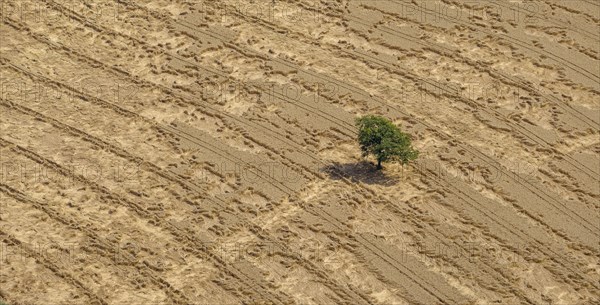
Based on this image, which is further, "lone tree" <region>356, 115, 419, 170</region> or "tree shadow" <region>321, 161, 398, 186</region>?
"tree shadow" <region>321, 161, 398, 186</region>

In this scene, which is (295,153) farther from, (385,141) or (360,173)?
(385,141)

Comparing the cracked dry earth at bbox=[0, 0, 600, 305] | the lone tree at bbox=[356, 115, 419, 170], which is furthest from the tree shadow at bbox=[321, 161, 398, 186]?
the lone tree at bbox=[356, 115, 419, 170]

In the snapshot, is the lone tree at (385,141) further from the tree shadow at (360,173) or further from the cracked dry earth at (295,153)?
the cracked dry earth at (295,153)

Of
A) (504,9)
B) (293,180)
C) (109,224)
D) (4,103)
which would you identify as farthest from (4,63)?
(504,9)

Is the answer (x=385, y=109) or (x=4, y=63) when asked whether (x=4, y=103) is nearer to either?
(x=4, y=63)

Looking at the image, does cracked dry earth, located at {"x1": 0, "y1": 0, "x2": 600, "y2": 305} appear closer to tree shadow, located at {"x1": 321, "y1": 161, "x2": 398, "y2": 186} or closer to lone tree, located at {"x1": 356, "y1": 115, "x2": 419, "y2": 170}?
tree shadow, located at {"x1": 321, "y1": 161, "x2": 398, "y2": 186}

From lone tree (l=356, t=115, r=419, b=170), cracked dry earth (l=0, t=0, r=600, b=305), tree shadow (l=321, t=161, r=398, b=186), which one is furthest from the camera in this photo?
tree shadow (l=321, t=161, r=398, b=186)
